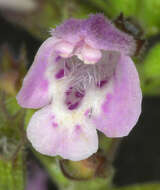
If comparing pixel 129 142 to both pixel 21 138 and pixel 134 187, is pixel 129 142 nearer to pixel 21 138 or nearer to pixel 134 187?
pixel 134 187

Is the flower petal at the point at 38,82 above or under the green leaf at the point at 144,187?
above

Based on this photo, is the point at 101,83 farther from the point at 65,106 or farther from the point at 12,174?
the point at 12,174

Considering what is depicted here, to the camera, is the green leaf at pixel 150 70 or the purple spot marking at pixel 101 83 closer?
the purple spot marking at pixel 101 83

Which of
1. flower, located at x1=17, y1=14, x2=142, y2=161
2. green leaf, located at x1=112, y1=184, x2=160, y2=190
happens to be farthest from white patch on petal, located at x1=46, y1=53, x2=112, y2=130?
green leaf, located at x1=112, y1=184, x2=160, y2=190

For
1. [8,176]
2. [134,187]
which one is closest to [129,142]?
[134,187]

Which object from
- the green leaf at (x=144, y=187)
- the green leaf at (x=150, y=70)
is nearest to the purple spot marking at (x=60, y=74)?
the green leaf at (x=150, y=70)

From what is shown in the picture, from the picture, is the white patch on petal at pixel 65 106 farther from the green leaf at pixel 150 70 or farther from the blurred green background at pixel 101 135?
the green leaf at pixel 150 70
